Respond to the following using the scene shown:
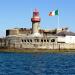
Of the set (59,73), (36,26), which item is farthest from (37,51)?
(59,73)

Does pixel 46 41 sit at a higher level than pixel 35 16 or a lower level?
lower

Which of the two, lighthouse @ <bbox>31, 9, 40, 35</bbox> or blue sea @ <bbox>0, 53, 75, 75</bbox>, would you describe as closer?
blue sea @ <bbox>0, 53, 75, 75</bbox>

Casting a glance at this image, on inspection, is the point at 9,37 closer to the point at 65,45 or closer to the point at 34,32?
the point at 34,32

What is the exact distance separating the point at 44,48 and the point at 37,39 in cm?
373

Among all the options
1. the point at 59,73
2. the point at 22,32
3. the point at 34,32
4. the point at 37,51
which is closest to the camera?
the point at 59,73

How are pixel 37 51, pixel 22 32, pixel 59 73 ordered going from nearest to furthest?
pixel 59 73
pixel 37 51
pixel 22 32

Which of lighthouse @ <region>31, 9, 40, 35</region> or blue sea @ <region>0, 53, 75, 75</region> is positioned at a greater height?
lighthouse @ <region>31, 9, 40, 35</region>

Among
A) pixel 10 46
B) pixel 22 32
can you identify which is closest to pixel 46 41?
pixel 10 46

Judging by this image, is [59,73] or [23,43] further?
[23,43]

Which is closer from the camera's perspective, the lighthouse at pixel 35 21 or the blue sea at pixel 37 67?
the blue sea at pixel 37 67

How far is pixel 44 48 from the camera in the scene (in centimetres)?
12050

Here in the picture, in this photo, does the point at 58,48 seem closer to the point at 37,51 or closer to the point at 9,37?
the point at 37,51

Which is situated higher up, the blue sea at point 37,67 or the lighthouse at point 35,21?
the lighthouse at point 35,21

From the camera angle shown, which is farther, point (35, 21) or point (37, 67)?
point (35, 21)
